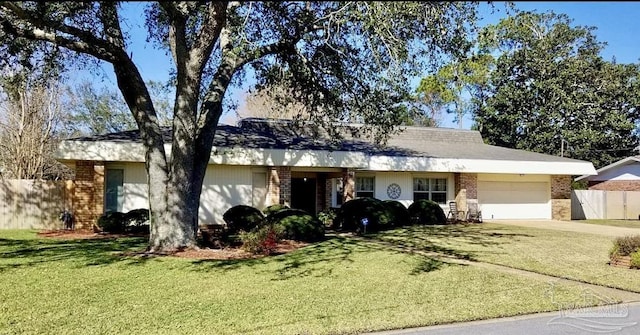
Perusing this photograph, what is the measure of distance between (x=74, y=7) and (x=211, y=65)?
7.89m

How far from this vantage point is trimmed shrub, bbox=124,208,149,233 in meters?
17.1

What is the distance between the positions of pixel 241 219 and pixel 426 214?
782 centimetres

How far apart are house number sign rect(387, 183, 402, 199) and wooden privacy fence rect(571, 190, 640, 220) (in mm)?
11027

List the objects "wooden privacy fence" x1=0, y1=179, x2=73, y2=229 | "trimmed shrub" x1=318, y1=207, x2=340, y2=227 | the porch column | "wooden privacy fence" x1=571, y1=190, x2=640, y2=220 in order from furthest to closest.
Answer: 1. "wooden privacy fence" x1=571, y1=190, x2=640, y2=220
2. the porch column
3. "trimmed shrub" x1=318, y1=207, x2=340, y2=227
4. "wooden privacy fence" x1=0, y1=179, x2=73, y2=229

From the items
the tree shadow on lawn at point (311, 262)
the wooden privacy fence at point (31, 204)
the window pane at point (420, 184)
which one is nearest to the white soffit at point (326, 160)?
the window pane at point (420, 184)

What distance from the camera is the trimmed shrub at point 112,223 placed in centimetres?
1688

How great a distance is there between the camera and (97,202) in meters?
17.9

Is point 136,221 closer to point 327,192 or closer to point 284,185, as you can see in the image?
point 284,185

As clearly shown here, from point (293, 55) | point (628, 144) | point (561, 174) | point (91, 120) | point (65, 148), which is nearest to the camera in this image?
point (293, 55)

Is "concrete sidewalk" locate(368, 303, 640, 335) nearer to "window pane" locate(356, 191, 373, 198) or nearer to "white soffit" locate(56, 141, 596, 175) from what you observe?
"white soffit" locate(56, 141, 596, 175)

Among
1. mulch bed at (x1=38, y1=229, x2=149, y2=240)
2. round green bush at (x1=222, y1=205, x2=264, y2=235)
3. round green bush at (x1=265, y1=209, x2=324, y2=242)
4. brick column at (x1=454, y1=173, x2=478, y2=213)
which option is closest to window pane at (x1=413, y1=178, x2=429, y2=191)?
brick column at (x1=454, y1=173, x2=478, y2=213)

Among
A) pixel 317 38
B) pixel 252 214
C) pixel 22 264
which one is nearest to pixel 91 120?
pixel 252 214

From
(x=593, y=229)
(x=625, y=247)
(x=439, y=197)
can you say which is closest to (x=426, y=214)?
(x=439, y=197)

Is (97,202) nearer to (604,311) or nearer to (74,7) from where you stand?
A: (74,7)
